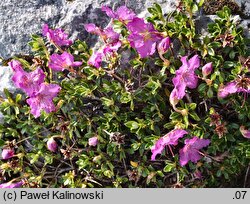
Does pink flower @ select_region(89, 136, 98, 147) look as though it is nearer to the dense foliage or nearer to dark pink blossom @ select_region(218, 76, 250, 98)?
the dense foliage

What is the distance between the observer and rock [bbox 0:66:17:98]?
9.68 feet

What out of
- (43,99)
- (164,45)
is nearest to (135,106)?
(164,45)

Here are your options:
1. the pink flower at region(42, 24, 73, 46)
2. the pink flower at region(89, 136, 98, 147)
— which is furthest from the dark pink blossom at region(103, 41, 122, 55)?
the pink flower at region(89, 136, 98, 147)

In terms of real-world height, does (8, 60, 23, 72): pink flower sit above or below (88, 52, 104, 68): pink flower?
below

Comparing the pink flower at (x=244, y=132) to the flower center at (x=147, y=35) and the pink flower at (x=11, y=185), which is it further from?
the pink flower at (x=11, y=185)

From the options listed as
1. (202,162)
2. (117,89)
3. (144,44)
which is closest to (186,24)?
(144,44)

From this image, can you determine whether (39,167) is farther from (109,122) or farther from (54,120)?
(109,122)

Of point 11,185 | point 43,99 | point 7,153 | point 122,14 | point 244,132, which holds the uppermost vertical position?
point 122,14

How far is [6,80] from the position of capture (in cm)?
→ 296

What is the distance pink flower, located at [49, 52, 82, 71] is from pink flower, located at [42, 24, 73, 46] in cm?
10

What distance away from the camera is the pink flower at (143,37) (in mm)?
2607

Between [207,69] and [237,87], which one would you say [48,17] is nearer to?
[207,69]

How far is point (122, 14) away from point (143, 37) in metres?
0.19

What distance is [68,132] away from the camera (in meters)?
2.91
